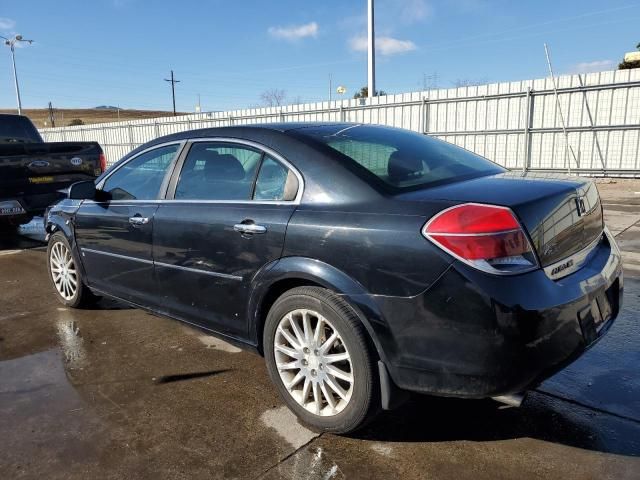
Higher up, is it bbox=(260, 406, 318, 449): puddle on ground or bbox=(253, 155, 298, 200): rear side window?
bbox=(253, 155, 298, 200): rear side window

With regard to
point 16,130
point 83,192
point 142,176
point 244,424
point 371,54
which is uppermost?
point 371,54

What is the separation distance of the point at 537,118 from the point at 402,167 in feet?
41.5

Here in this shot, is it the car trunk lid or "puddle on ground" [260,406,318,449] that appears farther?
"puddle on ground" [260,406,318,449]

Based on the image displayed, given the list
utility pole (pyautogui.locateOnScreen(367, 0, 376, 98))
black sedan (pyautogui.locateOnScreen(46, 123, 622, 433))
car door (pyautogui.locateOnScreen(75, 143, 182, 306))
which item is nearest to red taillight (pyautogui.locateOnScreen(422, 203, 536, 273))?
black sedan (pyautogui.locateOnScreen(46, 123, 622, 433))

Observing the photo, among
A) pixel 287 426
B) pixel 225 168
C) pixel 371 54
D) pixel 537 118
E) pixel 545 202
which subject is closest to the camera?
pixel 545 202

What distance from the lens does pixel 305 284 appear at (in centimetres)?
264

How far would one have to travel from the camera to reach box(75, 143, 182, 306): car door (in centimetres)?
363

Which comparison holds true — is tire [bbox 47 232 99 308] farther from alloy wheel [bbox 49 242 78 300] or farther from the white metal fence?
the white metal fence

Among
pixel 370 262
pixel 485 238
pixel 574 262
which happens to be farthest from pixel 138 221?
pixel 574 262

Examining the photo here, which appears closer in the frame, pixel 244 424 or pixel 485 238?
pixel 485 238

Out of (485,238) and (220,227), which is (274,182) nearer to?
(220,227)

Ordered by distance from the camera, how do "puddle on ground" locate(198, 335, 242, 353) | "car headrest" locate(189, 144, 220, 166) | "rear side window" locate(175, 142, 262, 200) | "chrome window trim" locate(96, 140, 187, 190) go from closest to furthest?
"rear side window" locate(175, 142, 262, 200), "car headrest" locate(189, 144, 220, 166), "chrome window trim" locate(96, 140, 187, 190), "puddle on ground" locate(198, 335, 242, 353)

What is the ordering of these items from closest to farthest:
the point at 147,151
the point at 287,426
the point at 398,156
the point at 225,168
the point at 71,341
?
the point at 287,426
the point at 398,156
the point at 225,168
the point at 147,151
the point at 71,341

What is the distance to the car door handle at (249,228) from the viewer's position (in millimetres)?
2795
